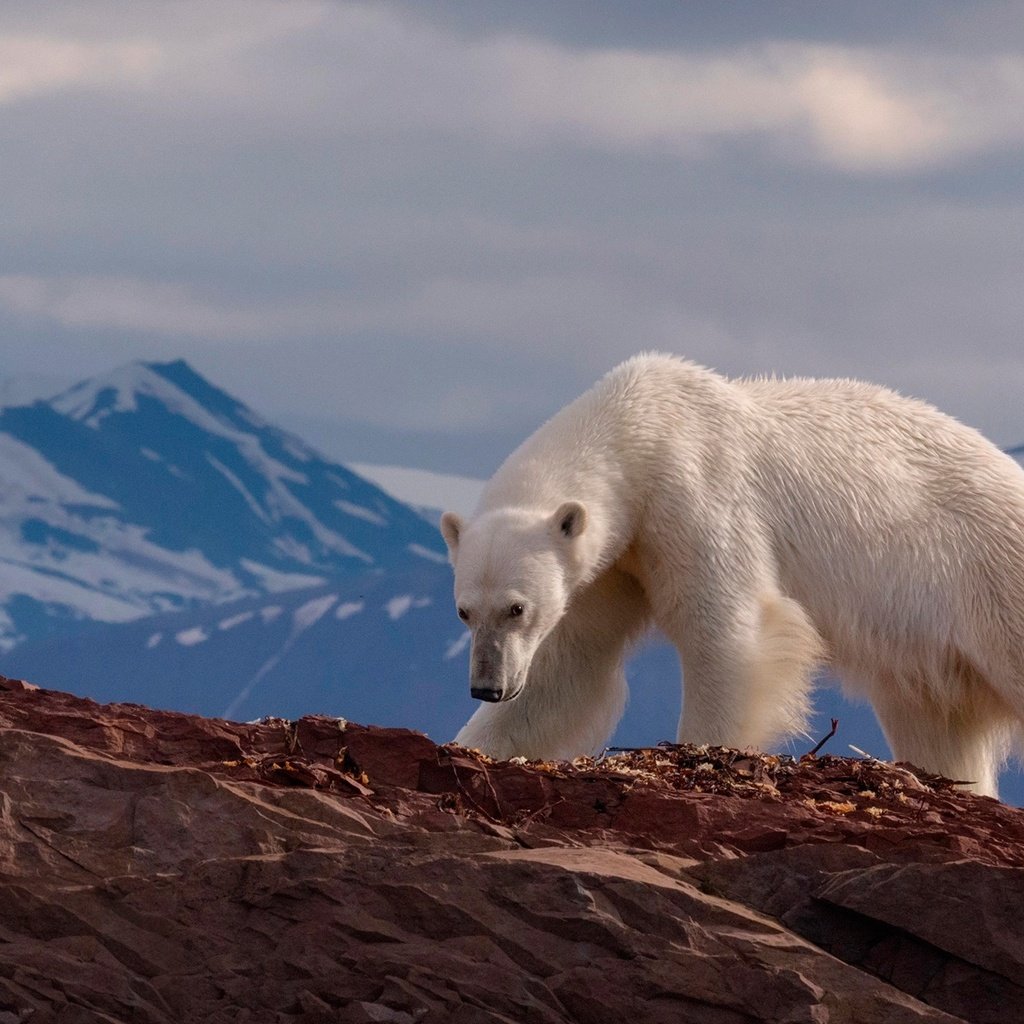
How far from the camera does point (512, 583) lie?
947 centimetres

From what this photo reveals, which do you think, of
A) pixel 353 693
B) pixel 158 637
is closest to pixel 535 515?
pixel 353 693

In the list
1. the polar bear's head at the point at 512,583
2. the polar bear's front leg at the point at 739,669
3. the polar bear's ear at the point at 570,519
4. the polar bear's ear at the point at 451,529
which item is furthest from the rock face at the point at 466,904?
the polar bear's ear at the point at 451,529

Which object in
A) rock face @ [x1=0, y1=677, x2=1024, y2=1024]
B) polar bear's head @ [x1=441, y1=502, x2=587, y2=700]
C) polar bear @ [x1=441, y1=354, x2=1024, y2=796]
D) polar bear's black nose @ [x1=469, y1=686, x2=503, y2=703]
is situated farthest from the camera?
polar bear @ [x1=441, y1=354, x2=1024, y2=796]

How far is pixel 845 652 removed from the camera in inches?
413

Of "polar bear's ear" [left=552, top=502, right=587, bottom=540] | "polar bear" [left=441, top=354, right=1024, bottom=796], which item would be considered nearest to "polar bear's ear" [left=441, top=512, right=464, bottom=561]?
"polar bear" [left=441, top=354, right=1024, bottom=796]

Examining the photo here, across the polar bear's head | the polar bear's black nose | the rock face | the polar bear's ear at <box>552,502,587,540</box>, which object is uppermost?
the polar bear's ear at <box>552,502,587,540</box>

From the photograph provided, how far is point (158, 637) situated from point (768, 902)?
174462 millimetres

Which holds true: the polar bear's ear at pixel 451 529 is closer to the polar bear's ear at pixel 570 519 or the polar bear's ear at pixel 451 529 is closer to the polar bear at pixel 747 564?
the polar bear at pixel 747 564

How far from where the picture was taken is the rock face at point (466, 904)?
16.5 feet

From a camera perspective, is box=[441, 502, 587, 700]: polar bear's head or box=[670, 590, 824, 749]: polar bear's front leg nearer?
box=[441, 502, 587, 700]: polar bear's head

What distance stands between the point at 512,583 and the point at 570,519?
467mm

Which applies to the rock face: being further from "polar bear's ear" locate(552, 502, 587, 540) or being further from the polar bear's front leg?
the polar bear's front leg

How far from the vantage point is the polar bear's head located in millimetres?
9361

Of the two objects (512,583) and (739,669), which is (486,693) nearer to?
(512,583)
